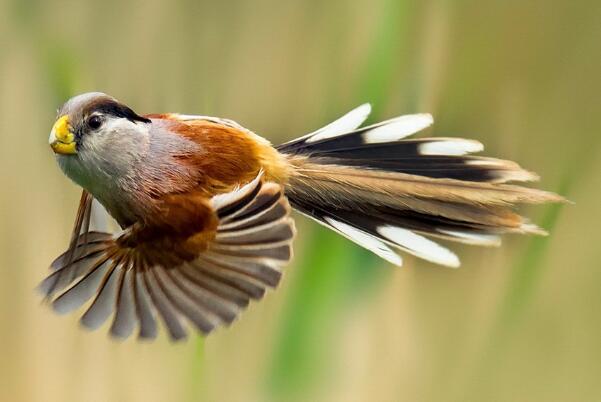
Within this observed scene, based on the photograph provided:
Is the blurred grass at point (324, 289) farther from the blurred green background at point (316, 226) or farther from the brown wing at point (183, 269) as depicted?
the brown wing at point (183, 269)

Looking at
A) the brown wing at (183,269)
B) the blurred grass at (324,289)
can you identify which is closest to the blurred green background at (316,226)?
the blurred grass at (324,289)

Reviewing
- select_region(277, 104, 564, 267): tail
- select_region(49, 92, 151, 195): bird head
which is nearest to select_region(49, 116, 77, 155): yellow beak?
select_region(49, 92, 151, 195): bird head

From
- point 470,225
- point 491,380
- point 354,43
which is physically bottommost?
point 491,380

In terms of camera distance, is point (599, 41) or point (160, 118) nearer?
point (160, 118)

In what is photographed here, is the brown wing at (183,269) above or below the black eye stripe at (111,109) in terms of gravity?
below

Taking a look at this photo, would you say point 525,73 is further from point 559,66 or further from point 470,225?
point 470,225

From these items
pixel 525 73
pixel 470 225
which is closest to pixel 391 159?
pixel 470 225

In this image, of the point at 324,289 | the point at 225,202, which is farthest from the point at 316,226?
the point at 225,202
